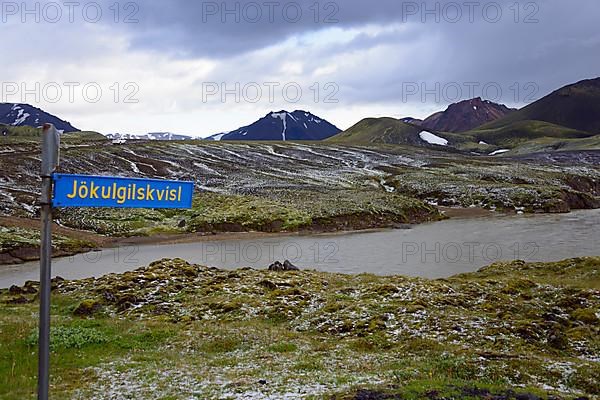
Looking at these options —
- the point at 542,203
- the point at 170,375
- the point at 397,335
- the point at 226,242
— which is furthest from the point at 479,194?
the point at 170,375

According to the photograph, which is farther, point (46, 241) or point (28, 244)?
point (28, 244)

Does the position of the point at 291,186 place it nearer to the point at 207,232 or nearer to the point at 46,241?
the point at 207,232

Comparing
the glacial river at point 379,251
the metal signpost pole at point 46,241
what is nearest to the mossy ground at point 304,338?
the metal signpost pole at point 46,241

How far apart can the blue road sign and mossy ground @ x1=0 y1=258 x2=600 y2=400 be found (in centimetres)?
587

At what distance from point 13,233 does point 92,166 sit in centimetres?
5177

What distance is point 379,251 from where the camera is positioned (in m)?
48.3

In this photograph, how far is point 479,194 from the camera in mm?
92188

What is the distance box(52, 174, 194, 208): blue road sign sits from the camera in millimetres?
6707

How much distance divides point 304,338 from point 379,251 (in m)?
31.5

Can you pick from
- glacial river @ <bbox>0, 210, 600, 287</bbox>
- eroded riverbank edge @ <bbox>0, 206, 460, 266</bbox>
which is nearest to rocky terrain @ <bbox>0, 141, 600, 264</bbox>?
eroded riverbank edge @ <bbox>0, 206, 460, 266</bbox>

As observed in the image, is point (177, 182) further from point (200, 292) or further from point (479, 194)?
point (479, 194)

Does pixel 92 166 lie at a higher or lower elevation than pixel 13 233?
higher

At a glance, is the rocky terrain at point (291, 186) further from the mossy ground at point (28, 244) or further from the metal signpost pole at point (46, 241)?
the metal signpost pole at point (46, 241)

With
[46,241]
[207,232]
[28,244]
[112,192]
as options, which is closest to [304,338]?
[112,192]
